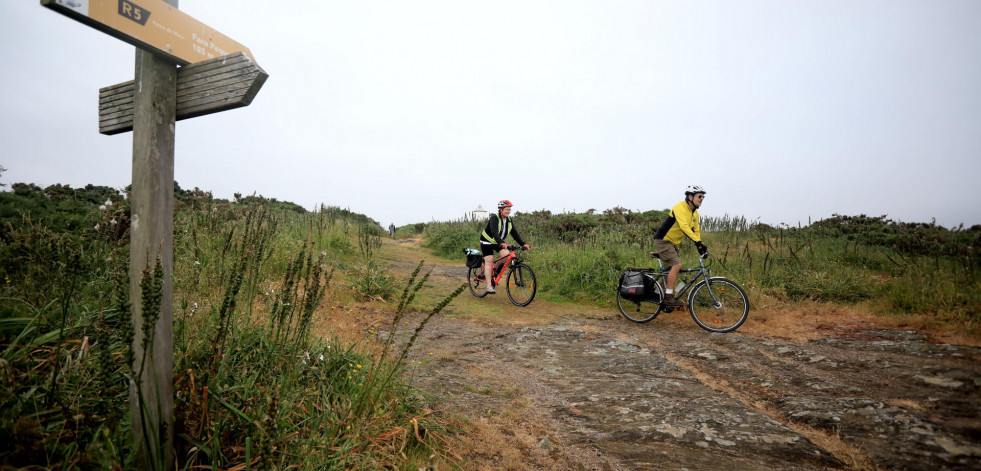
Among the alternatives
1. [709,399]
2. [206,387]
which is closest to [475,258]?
[709,399]

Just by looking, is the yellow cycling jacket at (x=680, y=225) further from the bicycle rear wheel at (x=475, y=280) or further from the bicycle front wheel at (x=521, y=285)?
the bicycle rear wheel at (x=475, y=280)

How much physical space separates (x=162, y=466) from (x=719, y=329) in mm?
6493

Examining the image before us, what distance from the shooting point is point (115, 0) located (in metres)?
1.68

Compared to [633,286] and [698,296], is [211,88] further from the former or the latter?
[698,296]

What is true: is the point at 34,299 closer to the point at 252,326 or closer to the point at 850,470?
the point at 252,326

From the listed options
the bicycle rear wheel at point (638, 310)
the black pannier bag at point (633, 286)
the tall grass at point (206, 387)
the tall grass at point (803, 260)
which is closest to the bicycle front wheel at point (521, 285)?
the tall grass at point (803, 260)

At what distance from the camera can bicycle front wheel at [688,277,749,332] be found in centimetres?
630

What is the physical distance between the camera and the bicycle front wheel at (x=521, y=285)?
851 cm

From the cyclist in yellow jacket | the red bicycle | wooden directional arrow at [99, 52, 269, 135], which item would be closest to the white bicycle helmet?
the cyclist in yellow jacket

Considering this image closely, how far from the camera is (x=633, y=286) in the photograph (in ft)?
23.0

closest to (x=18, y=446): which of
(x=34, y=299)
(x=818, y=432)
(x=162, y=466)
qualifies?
(x=162, y=466)

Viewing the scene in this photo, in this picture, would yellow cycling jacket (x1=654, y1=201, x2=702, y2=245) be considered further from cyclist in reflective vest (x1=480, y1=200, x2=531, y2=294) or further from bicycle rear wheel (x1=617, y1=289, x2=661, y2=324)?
cyclist in reflective vest (x1=480, y1=200, x2=531, y2=294)

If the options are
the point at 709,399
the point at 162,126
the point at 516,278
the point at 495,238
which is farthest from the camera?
the point at 495,238

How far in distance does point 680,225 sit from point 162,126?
6.56 m
